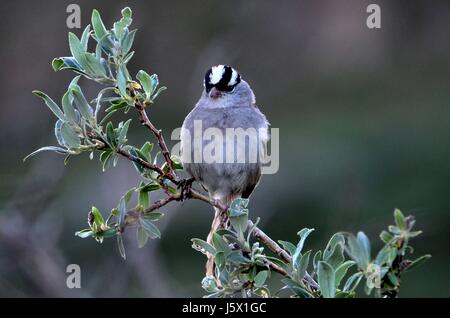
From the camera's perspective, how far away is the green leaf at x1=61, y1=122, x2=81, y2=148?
1.76 m

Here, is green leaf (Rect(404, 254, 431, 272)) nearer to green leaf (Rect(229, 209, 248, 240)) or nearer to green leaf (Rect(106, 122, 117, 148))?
green leaf (Rect(229, 209, 248, 240))

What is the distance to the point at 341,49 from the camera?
25.8ft

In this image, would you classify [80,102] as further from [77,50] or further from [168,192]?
[168,192]

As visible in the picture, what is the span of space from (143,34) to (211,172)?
4.81 meters

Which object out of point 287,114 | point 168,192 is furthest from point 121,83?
point 287,114

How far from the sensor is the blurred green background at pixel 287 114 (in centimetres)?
518

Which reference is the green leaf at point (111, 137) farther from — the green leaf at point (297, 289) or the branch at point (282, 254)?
the green leaf at point (297, 289)

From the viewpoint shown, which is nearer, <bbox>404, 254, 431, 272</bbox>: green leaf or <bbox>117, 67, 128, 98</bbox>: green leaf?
<bbox>404, 254, 431, 272</bbox>: green leaf

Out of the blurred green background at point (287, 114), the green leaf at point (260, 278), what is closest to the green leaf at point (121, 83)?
the green leaf at point (260, 278)

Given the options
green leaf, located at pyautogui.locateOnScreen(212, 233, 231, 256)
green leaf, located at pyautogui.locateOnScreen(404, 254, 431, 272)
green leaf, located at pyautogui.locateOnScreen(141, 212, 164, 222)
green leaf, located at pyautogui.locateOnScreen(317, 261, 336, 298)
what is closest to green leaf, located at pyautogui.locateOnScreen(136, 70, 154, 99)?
green leaf, located at pyautogui.locateOnScreen(141, 212, 164, 222)

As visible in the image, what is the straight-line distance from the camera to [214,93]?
112 inches

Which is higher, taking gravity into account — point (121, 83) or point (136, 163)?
point (121, 83)

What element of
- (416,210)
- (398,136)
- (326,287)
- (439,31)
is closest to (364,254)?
(326,287)

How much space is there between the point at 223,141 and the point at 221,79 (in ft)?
1.02
